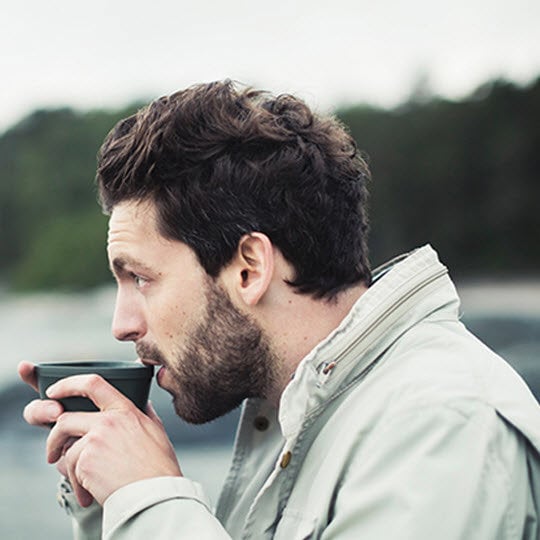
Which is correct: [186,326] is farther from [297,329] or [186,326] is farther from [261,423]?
[261,423]

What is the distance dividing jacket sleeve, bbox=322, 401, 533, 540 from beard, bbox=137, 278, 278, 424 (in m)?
0.42

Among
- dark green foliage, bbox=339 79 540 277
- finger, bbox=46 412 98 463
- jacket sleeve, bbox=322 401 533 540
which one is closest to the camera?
jacket sleeve, bbox=322 401 533 540

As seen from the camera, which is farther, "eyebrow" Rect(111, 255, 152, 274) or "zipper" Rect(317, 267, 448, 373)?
"eyebrow" Rect(111, 255, 152, 274)

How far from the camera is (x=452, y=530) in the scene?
1.25 metres

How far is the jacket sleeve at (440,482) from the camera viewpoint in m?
1.26

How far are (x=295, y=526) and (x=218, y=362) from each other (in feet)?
1.19

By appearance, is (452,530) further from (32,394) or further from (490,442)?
(32,394)

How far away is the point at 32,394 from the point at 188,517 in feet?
22.4

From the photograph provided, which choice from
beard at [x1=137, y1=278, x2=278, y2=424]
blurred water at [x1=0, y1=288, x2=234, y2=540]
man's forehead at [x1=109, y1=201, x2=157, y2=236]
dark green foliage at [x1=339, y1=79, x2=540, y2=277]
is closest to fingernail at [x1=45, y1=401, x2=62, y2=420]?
beard at [x1=137, y1=278, x2=278, y2=424]

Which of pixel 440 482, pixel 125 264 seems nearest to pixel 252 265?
pixel 125 264

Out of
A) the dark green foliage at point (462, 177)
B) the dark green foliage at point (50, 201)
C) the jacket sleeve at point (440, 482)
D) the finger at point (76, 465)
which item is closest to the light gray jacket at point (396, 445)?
the jacket sleeve at point (440, 482)

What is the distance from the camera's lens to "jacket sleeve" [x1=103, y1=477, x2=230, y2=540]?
4.61 ft

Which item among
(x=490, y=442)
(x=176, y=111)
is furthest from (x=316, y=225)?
(x=490, y=442)

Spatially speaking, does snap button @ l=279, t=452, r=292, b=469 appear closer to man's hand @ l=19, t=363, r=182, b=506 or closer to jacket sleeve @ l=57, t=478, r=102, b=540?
man's hand @ l=19, t=363, r=182, b=506
